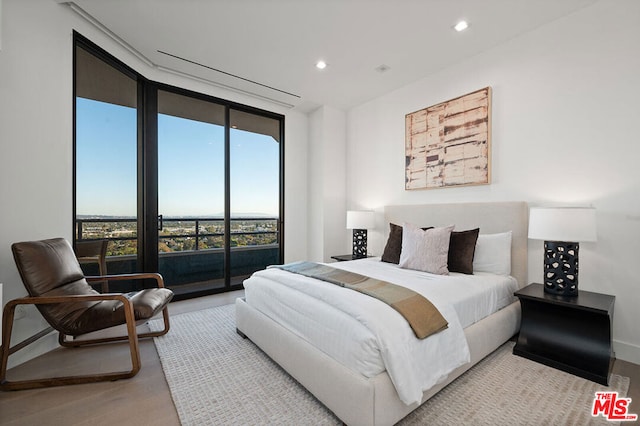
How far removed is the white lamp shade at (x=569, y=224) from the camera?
7.04ft

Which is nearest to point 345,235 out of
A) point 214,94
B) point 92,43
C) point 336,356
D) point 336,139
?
point 336,139

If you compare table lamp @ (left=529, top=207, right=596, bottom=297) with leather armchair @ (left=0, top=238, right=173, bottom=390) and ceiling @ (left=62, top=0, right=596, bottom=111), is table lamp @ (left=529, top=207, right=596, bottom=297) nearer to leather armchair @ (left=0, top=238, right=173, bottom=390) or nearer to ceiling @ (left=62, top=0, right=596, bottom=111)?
ceiling @ (left=62, top=0, right=596, bottom=111)

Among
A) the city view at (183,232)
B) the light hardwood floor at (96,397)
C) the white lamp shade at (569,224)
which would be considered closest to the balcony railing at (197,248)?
the city view at (183,232)

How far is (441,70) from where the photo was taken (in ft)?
11.6

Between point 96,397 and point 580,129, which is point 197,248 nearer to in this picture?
point 96,397

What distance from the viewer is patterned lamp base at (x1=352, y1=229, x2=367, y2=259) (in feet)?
14.0

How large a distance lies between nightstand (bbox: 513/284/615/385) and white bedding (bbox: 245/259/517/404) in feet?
0.82

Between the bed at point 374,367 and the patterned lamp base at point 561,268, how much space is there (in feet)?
1.19

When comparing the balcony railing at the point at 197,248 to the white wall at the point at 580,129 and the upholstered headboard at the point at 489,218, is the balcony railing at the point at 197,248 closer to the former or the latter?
the upholstered headboard at the point at 489,218

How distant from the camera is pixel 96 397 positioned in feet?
6.00

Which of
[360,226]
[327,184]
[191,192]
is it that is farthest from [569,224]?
[191,192]

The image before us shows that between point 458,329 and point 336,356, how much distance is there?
2.71ft

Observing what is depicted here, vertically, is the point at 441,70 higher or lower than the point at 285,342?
higher

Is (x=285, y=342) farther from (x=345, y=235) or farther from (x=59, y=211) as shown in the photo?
(x=345, y=235)
